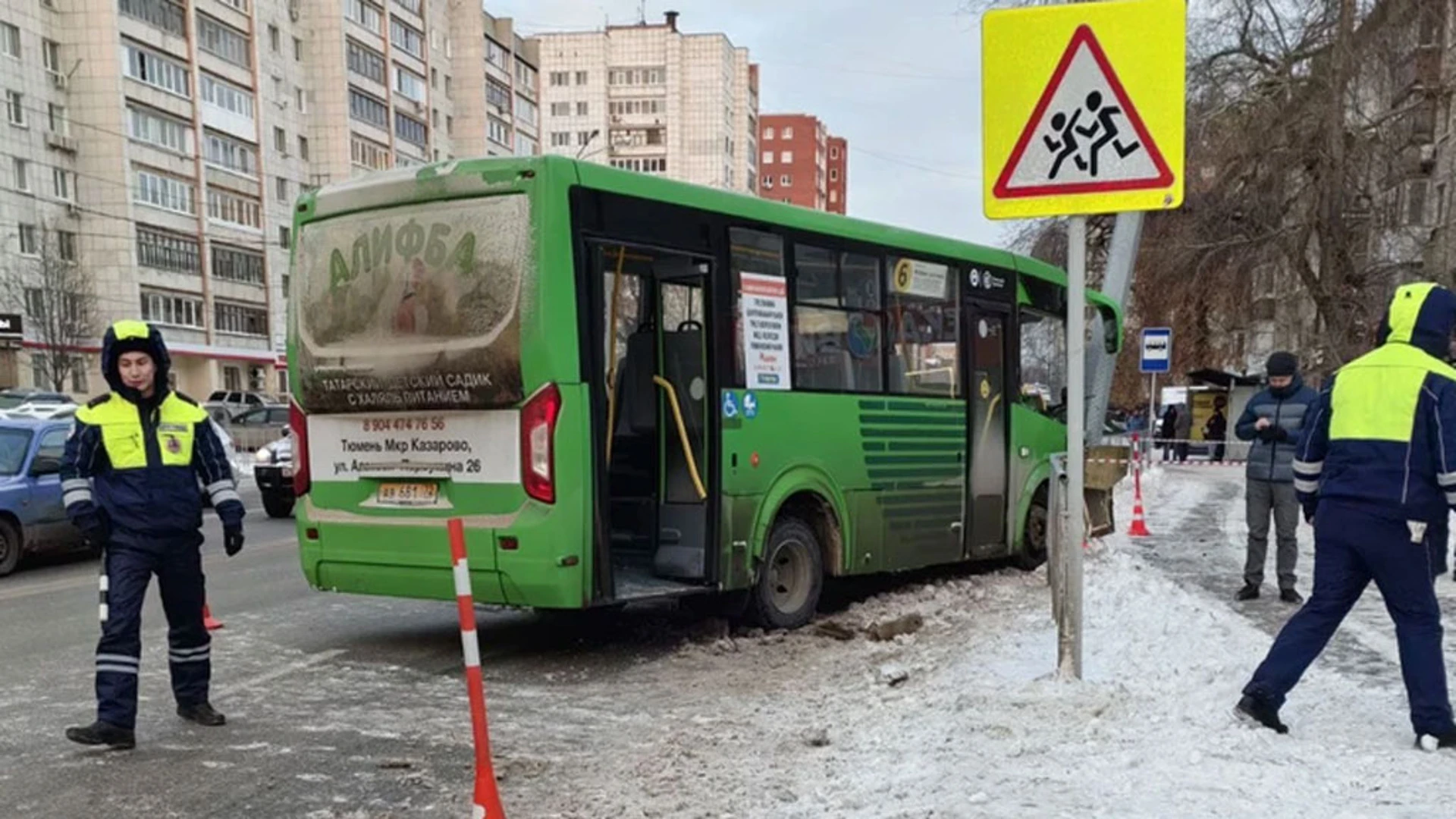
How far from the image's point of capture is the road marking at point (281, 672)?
20.9 ft

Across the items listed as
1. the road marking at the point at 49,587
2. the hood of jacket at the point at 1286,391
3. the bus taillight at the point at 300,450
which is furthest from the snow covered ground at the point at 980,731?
the road marking at the point at 49,587

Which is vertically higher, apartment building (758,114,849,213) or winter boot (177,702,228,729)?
apartment building (758,114,849,213)

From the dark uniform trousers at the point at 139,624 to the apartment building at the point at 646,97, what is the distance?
105 m

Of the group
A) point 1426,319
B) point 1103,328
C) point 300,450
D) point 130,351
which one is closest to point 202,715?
point 130,351

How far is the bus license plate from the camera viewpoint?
21.7 feet

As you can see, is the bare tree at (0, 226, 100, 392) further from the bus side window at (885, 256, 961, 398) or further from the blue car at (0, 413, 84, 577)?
the bus side window at (885, 256, 961, 398)

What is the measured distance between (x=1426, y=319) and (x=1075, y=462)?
1.57 meters

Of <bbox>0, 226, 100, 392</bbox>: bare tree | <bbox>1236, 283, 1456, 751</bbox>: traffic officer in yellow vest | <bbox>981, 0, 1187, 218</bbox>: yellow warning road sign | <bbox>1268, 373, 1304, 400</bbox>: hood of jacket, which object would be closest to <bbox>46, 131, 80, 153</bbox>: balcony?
<bbox>0, 226, 100, 392</bbox>: bare tree

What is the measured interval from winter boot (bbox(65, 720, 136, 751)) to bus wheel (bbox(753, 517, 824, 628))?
13.0 ft

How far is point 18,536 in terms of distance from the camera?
455 inches

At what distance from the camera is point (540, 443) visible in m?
6.23

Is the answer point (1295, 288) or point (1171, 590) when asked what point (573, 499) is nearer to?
point (1171, 590)

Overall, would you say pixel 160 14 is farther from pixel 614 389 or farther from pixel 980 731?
pixel 980 731

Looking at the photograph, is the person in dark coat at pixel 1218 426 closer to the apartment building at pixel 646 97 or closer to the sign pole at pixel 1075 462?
the sign pole at pixel 1075 462
